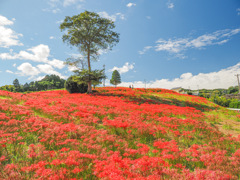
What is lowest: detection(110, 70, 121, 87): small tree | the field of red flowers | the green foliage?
the field of red flowers

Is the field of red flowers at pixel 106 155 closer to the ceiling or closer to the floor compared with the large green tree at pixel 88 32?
closer to the floor

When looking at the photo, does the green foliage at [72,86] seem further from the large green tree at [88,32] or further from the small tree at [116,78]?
the small tree at [116,78]

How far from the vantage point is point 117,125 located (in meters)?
6.42

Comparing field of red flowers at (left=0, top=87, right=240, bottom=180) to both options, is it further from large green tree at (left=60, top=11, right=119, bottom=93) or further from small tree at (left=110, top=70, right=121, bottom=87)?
small tree at (left=110, top=70, right=121, bottom=87)

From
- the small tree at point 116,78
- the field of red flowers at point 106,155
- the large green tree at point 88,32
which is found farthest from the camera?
the small tree at point 116,78

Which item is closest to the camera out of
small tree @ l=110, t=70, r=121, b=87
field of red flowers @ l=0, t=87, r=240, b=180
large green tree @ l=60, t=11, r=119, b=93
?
field of red flowers @ l=0, t=87, r=240, b=180

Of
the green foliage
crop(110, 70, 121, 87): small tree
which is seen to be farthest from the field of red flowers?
crop(110, 70, 121, 87): small tree

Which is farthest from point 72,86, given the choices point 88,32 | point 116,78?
point 116,78

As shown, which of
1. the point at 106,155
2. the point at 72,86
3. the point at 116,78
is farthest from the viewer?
the point at 116,78

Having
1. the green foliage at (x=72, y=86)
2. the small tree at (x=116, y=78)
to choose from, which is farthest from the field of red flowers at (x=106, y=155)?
the small tree at (x=116, y=78)

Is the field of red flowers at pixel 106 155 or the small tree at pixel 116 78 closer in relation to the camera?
the field of red flowers at pixel 106 155

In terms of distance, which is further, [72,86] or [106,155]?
→ [72,86]

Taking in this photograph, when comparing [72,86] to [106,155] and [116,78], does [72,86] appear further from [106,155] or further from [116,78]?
[116,78]

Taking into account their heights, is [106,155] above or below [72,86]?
below
